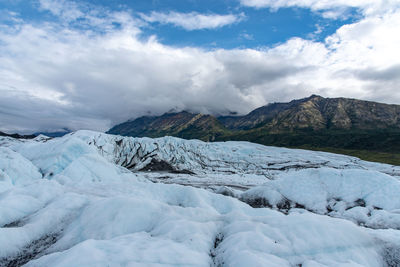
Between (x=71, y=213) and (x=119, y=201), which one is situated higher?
(x=119, y=201)

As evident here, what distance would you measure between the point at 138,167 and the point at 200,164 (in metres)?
30.1

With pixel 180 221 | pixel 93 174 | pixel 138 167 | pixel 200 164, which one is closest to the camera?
pixel 180 221

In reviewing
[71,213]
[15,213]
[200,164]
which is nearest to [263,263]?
[71,213]

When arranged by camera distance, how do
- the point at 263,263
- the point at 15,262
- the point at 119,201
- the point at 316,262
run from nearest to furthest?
the point at 263,263, the point at 316,262, the point at 15,262, the point at 119,201

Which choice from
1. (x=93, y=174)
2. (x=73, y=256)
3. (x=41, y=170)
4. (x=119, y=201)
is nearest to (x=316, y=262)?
(x=73, y=256)

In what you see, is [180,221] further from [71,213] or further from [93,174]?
[93,174]

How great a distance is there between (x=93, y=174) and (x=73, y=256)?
3020 cm

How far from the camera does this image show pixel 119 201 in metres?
17.0

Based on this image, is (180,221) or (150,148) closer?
(180,221)

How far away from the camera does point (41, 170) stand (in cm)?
3669

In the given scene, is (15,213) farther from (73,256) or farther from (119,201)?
(73,256)

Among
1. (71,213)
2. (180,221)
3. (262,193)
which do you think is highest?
(180,221)

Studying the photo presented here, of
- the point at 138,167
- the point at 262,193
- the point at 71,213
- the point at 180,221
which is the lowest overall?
the point at 138,167

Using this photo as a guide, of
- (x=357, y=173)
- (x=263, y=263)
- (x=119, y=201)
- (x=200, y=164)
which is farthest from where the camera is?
(x=200, y=164)
